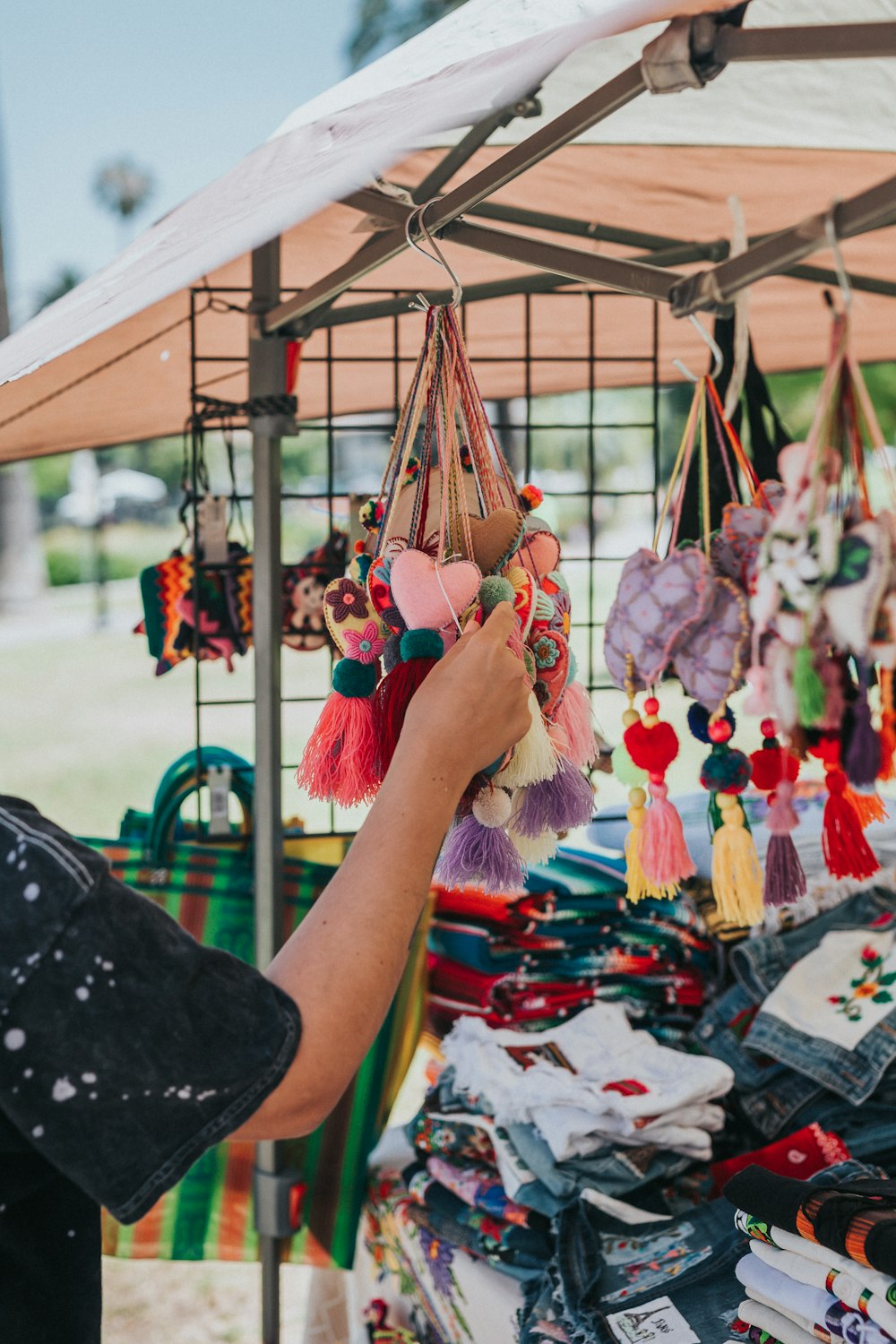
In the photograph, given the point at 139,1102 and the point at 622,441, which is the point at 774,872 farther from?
the point at 622,441

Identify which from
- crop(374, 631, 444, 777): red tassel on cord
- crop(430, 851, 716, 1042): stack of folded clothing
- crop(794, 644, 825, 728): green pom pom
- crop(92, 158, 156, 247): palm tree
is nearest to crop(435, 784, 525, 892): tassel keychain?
crop(374, 631, 444, 777): red tassel on cord

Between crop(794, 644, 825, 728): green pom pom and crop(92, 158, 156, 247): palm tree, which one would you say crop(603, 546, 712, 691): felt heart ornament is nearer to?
crop(794, 644, 825, 728): green pom pom

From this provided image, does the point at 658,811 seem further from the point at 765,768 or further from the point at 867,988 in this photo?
the point at 867,988

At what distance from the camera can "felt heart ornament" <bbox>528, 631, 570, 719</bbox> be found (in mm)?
1162

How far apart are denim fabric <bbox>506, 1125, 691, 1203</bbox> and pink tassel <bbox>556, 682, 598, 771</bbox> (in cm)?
74

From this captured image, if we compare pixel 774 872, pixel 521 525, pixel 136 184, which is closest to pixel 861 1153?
pixel 774 872

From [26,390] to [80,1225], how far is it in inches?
59.9

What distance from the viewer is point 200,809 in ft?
7.55

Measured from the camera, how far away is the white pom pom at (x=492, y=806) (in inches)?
42.7

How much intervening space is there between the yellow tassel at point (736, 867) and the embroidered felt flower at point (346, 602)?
Result: 381 millimetres

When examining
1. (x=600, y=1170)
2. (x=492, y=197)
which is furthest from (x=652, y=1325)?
(x=492, y=197)

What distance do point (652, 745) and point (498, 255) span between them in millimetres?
505

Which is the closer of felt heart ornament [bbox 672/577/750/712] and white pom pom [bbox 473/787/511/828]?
felt heart ornament [bbox 672/577/750/712]

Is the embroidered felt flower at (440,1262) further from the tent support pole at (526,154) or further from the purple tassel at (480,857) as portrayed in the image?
the tent support pole at (526,154)
